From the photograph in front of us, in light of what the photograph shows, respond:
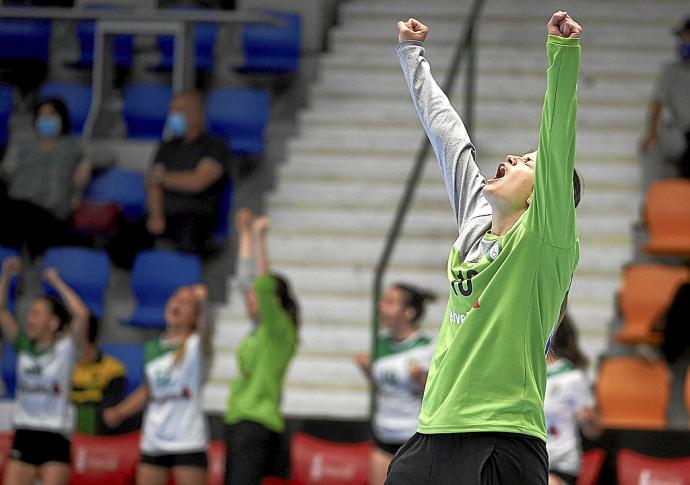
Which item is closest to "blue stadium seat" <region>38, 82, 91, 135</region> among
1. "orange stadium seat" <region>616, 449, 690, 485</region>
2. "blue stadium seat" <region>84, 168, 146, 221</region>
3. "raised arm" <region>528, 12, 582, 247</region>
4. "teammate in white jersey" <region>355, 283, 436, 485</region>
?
"blue stadium seat" <region>84, 168, 146, 221</region>

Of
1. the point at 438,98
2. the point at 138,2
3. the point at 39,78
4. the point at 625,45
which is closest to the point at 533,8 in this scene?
the point at 625,45

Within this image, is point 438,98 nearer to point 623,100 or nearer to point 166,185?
point 166,185

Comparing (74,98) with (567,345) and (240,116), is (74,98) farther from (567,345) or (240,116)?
(567,345)

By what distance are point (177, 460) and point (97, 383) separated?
1.22 metres

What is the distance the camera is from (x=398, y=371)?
759cm

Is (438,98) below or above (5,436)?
above

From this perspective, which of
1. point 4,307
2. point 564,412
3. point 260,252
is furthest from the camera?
point 4,307

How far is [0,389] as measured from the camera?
943 centimetres

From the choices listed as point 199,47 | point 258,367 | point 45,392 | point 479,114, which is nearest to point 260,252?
point 258,367

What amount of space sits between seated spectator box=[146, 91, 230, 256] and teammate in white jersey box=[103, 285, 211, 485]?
1.86m

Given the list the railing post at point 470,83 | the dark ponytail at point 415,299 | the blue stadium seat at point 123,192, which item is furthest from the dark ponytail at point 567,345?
the blue stadium seat at point 123,192

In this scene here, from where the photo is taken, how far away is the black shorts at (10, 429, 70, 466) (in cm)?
802

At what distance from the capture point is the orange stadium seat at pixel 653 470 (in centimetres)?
791

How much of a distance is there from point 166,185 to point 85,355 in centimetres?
152
